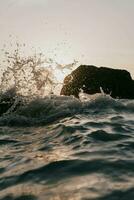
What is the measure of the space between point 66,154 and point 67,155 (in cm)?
10

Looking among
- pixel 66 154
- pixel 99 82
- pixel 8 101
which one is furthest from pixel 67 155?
pixel 99 82

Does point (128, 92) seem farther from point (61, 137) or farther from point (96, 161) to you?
point (96, 161)

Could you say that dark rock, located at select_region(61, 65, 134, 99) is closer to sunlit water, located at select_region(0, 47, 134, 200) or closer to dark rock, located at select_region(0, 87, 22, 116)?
dark rock, located at select_region(0, 87, 22, 116)

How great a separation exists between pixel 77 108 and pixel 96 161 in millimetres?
7129

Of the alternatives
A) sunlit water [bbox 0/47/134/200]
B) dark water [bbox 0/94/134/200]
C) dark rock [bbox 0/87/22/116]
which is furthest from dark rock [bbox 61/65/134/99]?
dark water [bbox 0/94/134/200]

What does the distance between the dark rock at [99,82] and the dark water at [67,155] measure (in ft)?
20.8

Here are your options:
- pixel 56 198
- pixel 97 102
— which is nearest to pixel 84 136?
pixel 56 198

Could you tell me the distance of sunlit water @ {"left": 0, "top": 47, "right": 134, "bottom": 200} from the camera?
448 centimetres

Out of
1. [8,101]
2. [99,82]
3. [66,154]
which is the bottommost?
[66,154]

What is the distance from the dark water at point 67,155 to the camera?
4473 millimetres

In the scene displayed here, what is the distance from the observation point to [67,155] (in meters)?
6.29

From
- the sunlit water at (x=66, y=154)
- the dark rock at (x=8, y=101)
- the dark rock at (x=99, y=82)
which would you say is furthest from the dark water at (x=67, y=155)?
the dark rock at (x=99, y=82)

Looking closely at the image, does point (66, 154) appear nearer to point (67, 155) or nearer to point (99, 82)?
point (67, 155)

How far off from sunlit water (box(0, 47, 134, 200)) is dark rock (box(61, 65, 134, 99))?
19.3 ft
